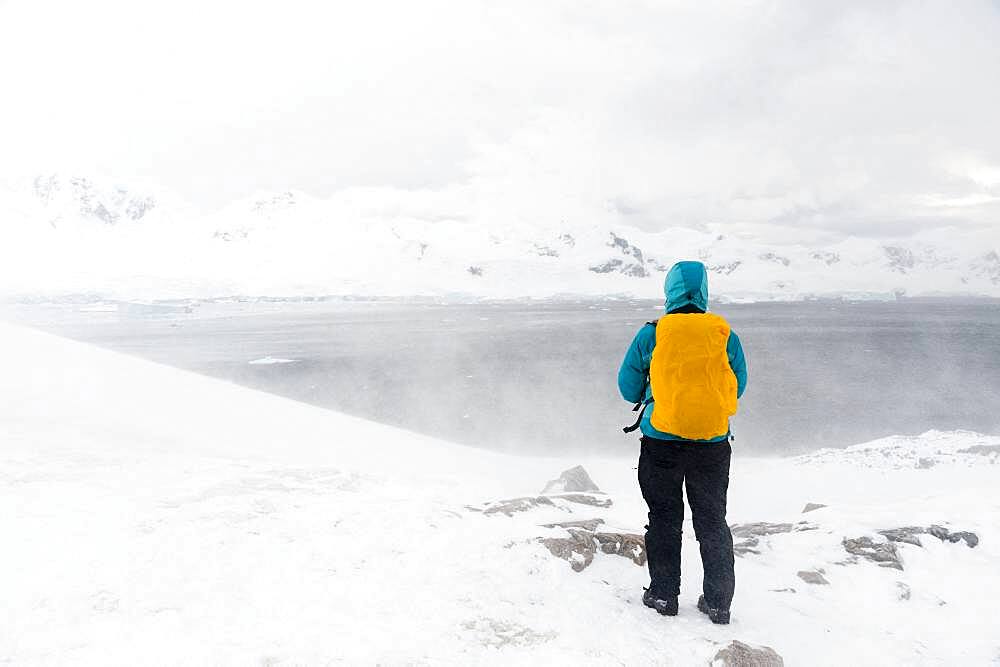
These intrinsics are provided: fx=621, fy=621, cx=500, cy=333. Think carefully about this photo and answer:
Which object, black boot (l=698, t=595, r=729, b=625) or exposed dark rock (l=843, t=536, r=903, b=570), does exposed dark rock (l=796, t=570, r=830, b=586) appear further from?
black boot (l=698, t=595, r=729, b=625)

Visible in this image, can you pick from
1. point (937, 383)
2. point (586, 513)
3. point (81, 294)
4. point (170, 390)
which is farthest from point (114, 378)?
point (81, 294)

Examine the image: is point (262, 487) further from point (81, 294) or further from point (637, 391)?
point (81, 294)

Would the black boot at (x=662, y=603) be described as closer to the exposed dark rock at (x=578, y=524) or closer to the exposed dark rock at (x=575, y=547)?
the exposed dark rock at (x=575, y=547)

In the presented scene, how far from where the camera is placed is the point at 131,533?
515 centimetres

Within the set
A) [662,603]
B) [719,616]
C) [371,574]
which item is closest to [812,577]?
[719,616]

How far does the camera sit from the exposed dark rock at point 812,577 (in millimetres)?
6281

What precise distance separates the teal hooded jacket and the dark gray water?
29.1 m

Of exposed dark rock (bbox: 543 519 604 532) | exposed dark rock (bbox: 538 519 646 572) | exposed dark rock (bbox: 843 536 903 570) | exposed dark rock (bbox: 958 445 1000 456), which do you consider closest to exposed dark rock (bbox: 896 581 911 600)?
exposed dark rock (bbox: 843 536 903 570)

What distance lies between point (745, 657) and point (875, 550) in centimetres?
388

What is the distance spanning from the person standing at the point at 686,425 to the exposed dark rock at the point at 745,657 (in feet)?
1.55

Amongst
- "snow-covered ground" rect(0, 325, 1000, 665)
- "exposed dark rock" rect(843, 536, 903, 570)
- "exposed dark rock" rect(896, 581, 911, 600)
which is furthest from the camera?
"exposed dark rock" rect(843, 536, 903, 570)

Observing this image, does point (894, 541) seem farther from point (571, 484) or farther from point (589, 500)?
point (571, 484)

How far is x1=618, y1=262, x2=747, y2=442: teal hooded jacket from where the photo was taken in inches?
186

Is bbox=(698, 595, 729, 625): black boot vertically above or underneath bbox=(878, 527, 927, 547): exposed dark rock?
above
